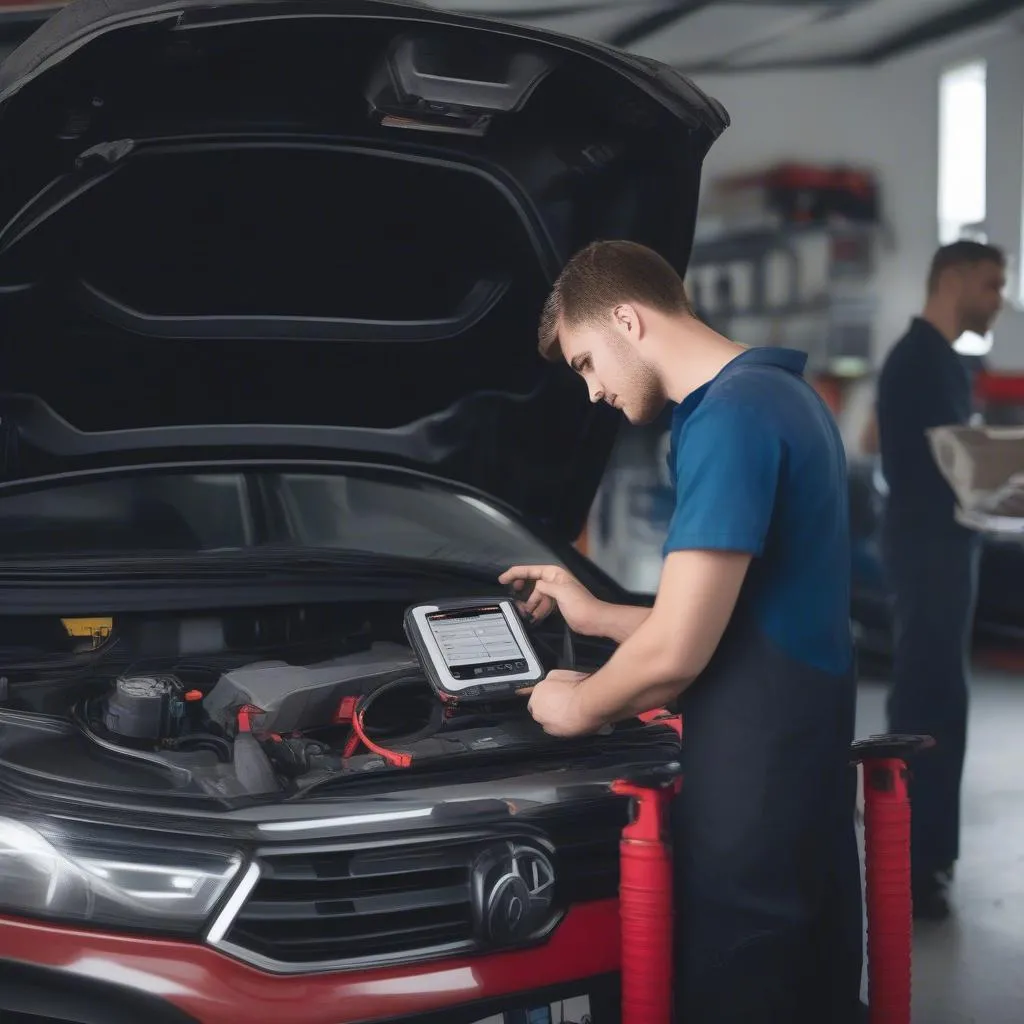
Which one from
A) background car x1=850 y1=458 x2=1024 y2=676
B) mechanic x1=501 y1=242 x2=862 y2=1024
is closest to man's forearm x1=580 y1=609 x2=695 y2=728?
mechanic x1=501 y1=242 x2=862 y2=1024

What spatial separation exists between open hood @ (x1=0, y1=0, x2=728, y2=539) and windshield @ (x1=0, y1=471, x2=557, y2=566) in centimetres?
7

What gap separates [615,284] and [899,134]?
29.2 feet

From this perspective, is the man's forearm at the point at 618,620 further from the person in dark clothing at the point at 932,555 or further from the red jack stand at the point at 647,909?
the person in dark clothing at the point at 932,555

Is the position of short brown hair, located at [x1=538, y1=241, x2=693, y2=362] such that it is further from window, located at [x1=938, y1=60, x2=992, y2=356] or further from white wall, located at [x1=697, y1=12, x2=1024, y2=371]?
window, located at [x1=938, y1=60, x2=992, y2=356]

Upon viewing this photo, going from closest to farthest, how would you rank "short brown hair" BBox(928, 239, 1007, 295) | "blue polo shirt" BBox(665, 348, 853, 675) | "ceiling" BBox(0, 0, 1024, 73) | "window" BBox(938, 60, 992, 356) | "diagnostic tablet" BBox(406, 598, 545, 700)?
"blue polo shirt" BBox(665, 348, 853, 675) < "diagnostic tablet" BBox(406, 598, 545, 700) < "short brown hair" BBox(928, 239, 1007, 295) < "ceiling" BBox(0, 0, 1024, 73) < "window" BBox(938, 60, 992, 356)

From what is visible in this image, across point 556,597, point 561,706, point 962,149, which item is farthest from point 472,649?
point 962,149

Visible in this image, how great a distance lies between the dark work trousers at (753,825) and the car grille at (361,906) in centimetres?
19

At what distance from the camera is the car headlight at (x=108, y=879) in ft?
4.59

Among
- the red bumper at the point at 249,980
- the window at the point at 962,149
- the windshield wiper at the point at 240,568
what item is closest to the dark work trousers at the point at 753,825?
the red bumper at the point at 249,980

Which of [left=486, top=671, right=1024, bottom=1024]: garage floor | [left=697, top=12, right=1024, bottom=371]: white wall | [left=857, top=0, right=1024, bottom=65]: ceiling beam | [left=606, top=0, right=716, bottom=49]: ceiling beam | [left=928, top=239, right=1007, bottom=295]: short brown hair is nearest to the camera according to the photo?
[left=486, top=671, right=1024, bottom=1024]: garage floor

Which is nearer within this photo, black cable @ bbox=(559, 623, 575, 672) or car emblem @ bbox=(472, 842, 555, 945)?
car emblem @ bbox=(472, 842, 555, 945)

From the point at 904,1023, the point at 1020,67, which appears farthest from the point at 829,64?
the point at 904,1023

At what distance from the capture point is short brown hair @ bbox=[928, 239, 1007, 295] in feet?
10.5

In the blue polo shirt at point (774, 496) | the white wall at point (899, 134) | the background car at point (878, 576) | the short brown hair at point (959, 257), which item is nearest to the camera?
the blue polo shirt at point (774, 496)
